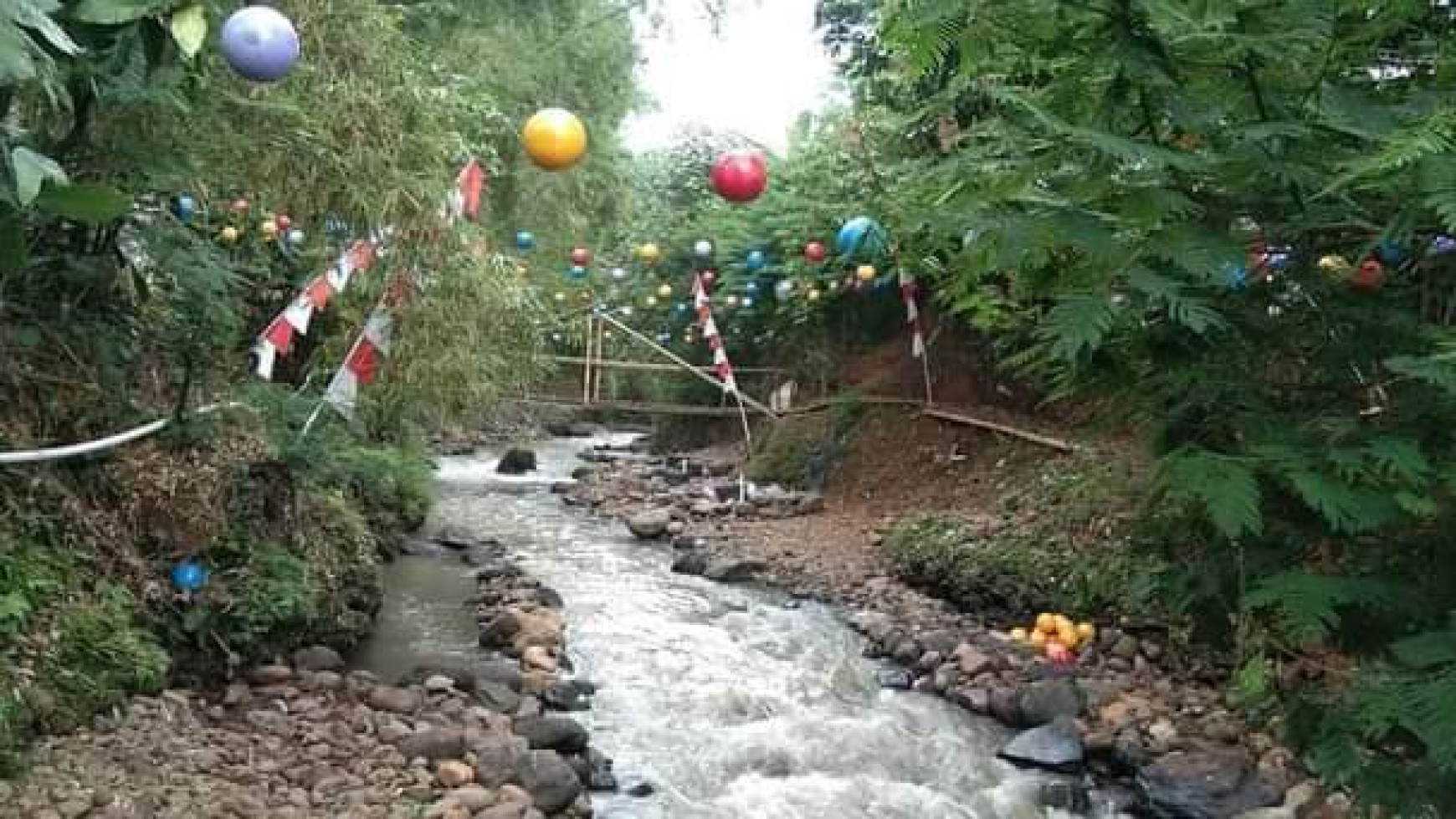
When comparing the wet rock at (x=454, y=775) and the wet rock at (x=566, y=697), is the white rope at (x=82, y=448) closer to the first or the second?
the wet rock at (x=454, y=775)

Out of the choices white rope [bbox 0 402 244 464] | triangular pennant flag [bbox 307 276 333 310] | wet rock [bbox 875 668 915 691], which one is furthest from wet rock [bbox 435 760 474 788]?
wet rock [bbox 875 668 915 691]

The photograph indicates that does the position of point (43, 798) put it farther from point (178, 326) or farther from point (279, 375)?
point (279, 375)

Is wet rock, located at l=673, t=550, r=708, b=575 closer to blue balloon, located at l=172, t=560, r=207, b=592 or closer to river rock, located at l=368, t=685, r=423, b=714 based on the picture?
river rock, located at l=368, t=685, r=423, b=714

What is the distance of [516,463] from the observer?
14461 mm

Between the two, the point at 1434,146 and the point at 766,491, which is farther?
the point at 766,491

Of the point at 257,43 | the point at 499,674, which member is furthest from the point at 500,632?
the point at 257,43

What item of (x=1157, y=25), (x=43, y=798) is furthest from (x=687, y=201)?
(x=1157, y=25)

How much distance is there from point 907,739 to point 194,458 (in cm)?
331

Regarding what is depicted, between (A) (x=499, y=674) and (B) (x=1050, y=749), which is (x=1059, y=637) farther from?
(A) (x=499, y=674)

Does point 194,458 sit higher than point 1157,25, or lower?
lower

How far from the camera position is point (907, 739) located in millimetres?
5121

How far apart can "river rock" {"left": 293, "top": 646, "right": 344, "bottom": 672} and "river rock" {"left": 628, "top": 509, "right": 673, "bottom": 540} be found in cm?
465

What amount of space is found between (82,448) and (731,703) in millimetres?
3116

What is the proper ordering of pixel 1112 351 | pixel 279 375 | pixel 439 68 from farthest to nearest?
pixel 279 375
pixel 439 68
pixel 1112 351
